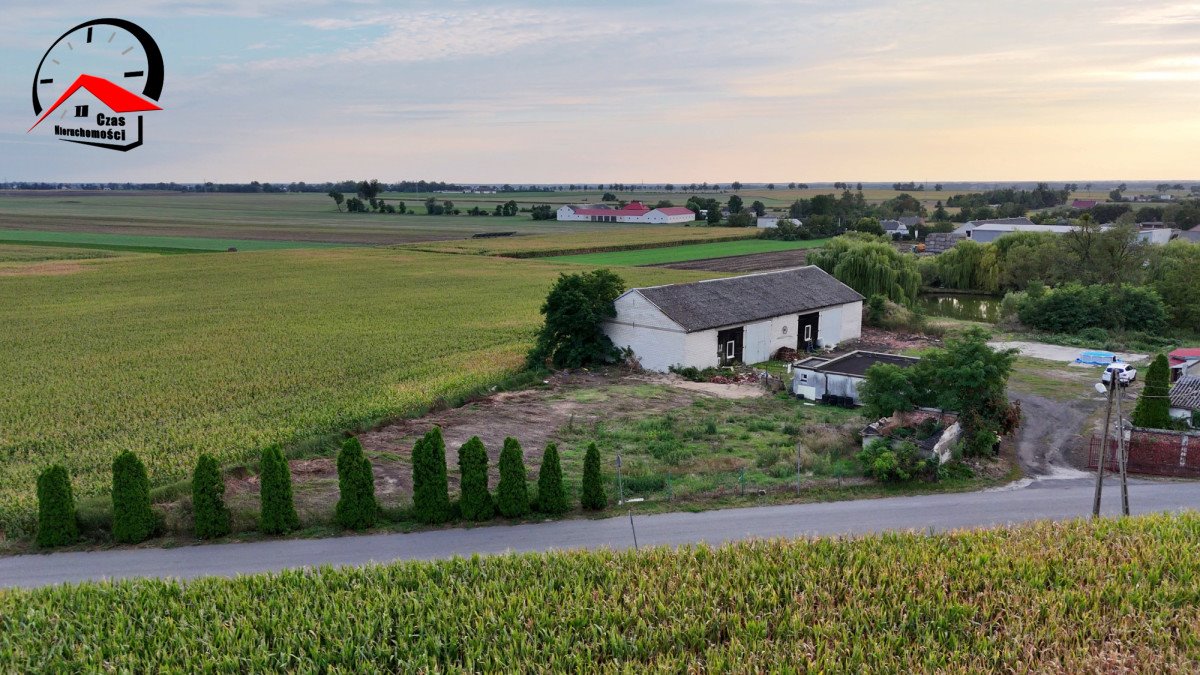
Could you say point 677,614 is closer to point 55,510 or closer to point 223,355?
point 55,510

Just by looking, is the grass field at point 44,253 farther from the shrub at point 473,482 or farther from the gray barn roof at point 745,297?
the shrub at point 473,482

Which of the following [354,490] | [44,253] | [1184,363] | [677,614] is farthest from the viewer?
[44,253]

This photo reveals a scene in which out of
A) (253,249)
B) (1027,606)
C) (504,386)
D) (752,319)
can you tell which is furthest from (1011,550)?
(253,249)

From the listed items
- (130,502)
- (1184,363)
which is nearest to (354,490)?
(130,502)

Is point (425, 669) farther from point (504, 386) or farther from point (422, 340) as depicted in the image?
point (422, 340)

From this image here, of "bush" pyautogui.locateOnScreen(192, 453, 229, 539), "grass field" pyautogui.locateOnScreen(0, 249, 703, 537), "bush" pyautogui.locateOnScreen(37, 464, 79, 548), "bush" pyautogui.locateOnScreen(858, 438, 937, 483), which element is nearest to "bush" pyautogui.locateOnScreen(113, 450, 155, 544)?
"bush" pyautogui.locateOnScreen(37, 464, 79, 548)

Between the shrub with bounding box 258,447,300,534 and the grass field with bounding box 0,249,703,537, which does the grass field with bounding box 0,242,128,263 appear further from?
the shrub with bounding box 258,447,300,534

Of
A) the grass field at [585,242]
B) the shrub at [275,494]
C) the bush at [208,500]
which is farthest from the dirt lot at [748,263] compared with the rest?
the bush at [208,500]
